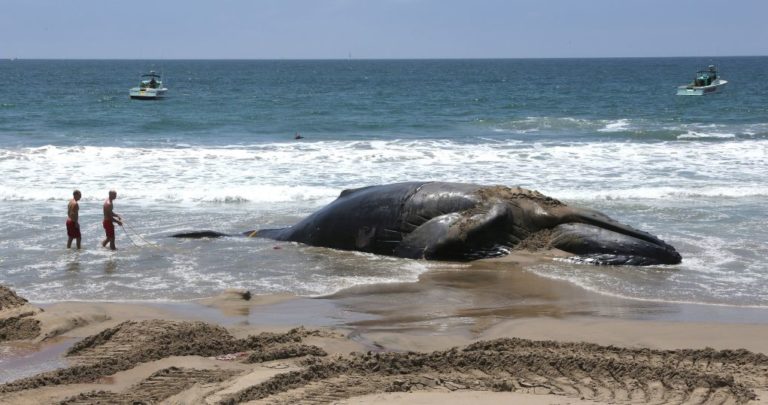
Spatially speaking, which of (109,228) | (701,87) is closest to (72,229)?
(109,228)

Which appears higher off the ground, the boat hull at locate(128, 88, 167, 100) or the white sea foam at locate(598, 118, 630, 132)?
the white sea foam at locate(598, 118, 630, 132)

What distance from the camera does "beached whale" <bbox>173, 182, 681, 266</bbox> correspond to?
1138cm

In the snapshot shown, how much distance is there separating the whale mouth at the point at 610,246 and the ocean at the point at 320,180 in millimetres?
209

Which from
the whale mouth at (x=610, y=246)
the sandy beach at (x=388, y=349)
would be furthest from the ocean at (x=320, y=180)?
the sandy beach at (x=388, y=349)

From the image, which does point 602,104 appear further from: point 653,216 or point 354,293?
point 354,293

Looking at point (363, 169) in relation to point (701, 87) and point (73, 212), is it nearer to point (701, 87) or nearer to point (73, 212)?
point (73, 212)

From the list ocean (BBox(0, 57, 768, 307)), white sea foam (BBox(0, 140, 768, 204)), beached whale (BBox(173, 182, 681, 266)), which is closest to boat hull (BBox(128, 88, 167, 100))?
ocean (BBox(0, 57, 768, 307))

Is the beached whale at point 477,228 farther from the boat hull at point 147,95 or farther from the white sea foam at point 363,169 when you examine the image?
the boat hull at point 147,95

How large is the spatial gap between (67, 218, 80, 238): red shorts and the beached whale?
3.71 m

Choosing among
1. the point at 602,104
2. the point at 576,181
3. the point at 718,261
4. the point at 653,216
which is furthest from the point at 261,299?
the point at 602,104

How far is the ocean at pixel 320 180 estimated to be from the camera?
1083 centimetres

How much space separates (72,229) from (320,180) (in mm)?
8094

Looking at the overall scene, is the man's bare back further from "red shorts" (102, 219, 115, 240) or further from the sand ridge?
the sand ridge

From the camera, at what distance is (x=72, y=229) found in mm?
12680
